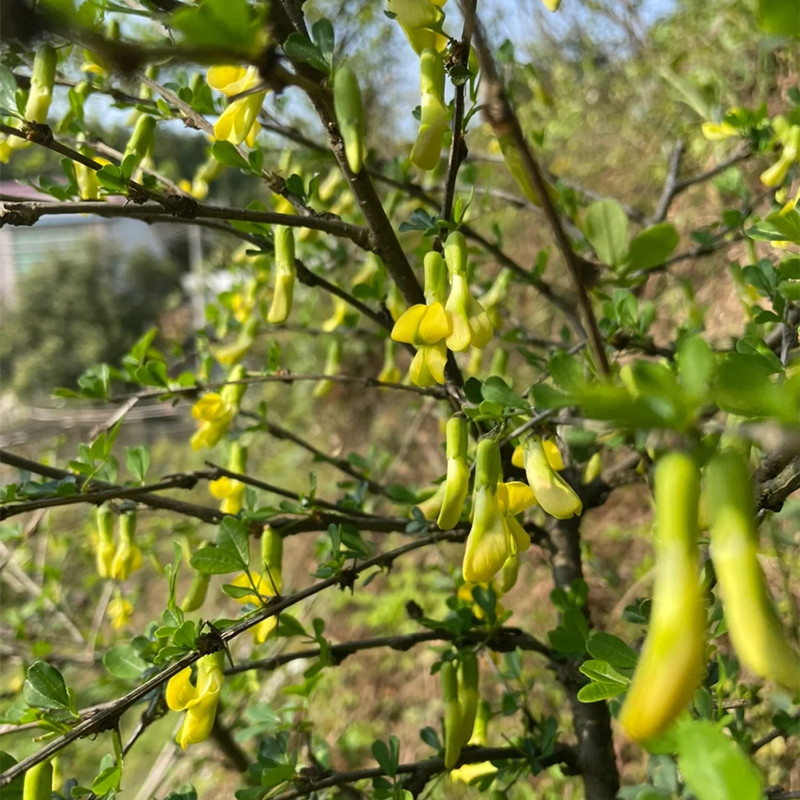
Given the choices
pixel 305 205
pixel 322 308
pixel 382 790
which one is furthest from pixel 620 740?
pixel 322 308

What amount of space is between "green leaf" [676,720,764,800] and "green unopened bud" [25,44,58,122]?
68 centimetres

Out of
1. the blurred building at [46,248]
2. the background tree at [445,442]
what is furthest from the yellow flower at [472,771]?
the blurred building at [46,248]

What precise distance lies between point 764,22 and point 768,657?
0.25 m

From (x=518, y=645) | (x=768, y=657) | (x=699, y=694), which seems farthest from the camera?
(x=518, y=645)

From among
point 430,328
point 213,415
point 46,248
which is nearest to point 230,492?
point 213,415

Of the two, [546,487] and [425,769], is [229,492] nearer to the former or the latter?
[425,769]

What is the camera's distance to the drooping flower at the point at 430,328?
53 cm

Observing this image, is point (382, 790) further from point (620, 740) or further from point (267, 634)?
point (620, 740)

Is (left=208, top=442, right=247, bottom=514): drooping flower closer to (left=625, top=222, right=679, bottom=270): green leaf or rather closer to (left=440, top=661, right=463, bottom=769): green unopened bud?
(left=440, top=661, right=463, bottom=769): green unopened bud

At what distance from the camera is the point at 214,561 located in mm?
588

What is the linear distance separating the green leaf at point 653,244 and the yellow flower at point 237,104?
1.11ft

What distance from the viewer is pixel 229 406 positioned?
83 cm

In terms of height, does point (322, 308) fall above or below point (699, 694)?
above

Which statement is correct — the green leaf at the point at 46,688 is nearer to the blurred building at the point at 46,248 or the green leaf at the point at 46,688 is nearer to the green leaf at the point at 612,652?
the green leaf at the point at 612,652
